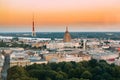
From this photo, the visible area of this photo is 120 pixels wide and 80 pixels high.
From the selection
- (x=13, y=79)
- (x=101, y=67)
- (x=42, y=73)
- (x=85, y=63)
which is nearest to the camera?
(x=13, y=79)

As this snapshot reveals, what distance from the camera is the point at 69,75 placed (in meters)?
7.11

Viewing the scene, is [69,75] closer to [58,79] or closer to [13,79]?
[58,79]

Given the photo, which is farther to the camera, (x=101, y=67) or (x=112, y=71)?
(x=101, y=67)

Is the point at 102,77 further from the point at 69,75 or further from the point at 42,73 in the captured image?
the point at 42,73

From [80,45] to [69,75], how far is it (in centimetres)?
1092

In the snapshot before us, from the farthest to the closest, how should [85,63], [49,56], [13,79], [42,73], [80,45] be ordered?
[80,45] → [49,56] → [85,63] → [42,73] → [13,79]

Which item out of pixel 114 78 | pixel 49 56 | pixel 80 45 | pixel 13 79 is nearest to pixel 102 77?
pixel 114 78

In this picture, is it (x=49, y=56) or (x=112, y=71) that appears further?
(x=49, y=56)

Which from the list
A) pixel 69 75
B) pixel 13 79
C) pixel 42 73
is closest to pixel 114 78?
pixel 69 75

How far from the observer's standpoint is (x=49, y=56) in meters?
12.4

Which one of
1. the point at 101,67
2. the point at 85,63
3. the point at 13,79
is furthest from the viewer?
the point at 85,63

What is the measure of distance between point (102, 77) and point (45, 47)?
11.6 meters

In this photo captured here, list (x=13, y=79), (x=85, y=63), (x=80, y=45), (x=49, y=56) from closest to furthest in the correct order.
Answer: (x=13, y=79)
(x=85, y=63)
(x=49, y=56)
(x=80, y=45)

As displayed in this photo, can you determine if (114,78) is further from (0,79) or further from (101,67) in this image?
(0,79)
